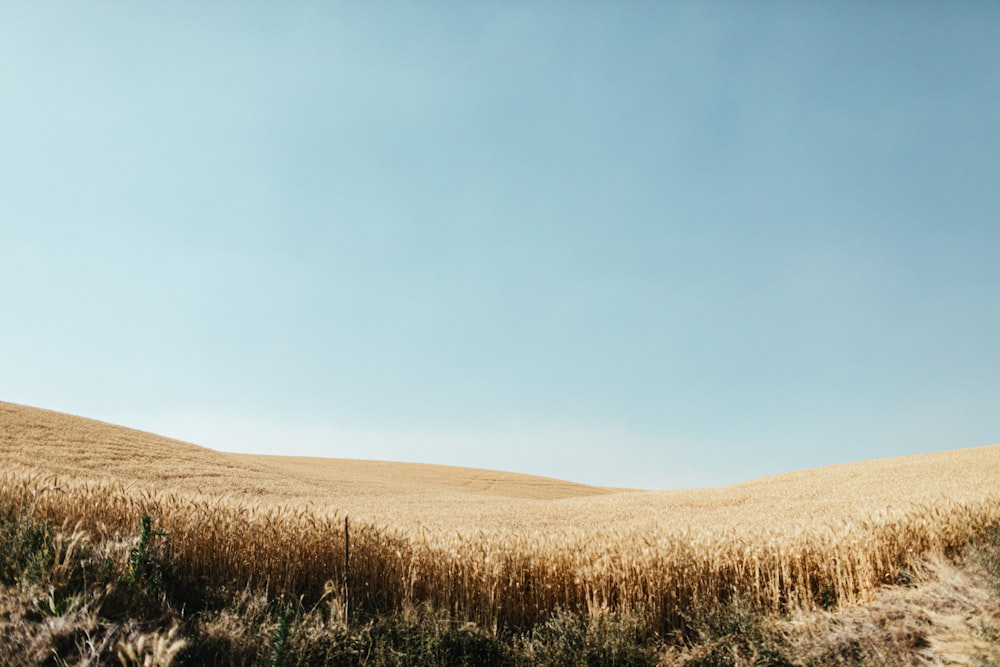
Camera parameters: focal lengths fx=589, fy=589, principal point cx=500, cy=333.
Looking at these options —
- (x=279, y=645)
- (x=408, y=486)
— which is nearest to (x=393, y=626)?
(x=279, y=645)

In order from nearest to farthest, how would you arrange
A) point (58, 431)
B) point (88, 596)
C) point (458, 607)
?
point (88, 596) < point (458, 607) < point (58, 431)

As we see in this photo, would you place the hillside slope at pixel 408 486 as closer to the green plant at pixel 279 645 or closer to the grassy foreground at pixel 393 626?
the grassy foreground at pixel 393 626

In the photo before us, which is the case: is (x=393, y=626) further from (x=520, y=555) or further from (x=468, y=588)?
(x=520, y=555)

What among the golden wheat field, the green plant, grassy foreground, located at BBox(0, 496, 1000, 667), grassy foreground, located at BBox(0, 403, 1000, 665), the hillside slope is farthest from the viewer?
the hillside slope

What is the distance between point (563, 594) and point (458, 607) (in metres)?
1.55

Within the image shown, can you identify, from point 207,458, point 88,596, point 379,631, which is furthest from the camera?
point 207,458

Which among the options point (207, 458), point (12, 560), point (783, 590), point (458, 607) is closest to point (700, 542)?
point (783, 590)

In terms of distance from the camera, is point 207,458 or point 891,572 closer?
point 891,572

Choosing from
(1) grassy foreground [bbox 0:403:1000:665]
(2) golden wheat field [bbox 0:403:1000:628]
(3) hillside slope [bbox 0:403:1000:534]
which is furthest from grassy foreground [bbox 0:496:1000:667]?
(3) hillside slope [bbox 0:403:1000:534]

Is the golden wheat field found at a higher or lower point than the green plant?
higher

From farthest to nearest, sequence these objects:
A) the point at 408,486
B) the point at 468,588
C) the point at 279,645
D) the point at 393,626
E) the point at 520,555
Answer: the point at 408,486 < the point at 520,555 < the point at 468,588 < the point at 393,626 < the point at 279,645

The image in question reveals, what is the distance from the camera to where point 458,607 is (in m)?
8.30

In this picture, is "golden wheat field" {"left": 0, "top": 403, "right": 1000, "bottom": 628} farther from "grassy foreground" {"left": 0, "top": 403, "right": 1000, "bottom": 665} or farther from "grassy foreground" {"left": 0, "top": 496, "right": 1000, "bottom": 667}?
"grassy foreground" {"left": 0, "top": 496, "right": 1000, "bottom": 667}

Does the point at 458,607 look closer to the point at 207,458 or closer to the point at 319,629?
the point at 319,629
